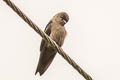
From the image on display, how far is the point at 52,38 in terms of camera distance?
7934 mm

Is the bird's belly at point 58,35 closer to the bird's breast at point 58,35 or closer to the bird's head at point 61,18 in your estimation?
the bird's breast at point 58,35

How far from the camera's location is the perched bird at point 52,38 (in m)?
7.65

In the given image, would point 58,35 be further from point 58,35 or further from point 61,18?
point 61,18

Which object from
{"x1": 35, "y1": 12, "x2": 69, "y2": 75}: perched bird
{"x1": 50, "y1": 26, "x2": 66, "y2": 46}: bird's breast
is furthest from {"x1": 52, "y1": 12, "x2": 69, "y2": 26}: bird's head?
{"x1": 50, "y1": 26, "x2": 66, "y2": 46}: bird's breast

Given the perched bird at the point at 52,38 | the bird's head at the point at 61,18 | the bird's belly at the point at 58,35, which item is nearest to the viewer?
the perched bird at the point at 52,38

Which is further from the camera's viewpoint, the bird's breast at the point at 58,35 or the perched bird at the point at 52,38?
the bird's breast at the point at 58,35

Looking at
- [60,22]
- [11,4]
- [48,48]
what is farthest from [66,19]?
[11,4]

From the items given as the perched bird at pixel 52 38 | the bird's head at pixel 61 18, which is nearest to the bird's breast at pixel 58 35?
the perched bird at pixel 52 38

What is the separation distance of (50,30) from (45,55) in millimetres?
667

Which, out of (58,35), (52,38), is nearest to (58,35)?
(58,35)

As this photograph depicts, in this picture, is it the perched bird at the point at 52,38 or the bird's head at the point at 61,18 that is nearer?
the perched bird at the point at 52,38

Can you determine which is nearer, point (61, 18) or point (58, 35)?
point (58, 35)

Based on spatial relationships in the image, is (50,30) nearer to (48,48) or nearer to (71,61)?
(48,48)

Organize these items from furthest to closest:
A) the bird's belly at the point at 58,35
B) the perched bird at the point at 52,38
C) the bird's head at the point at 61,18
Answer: the bird's head at the point at 61,18 < the bird's belly at the point at 58,35 < the perched bird at the point at 52,38
